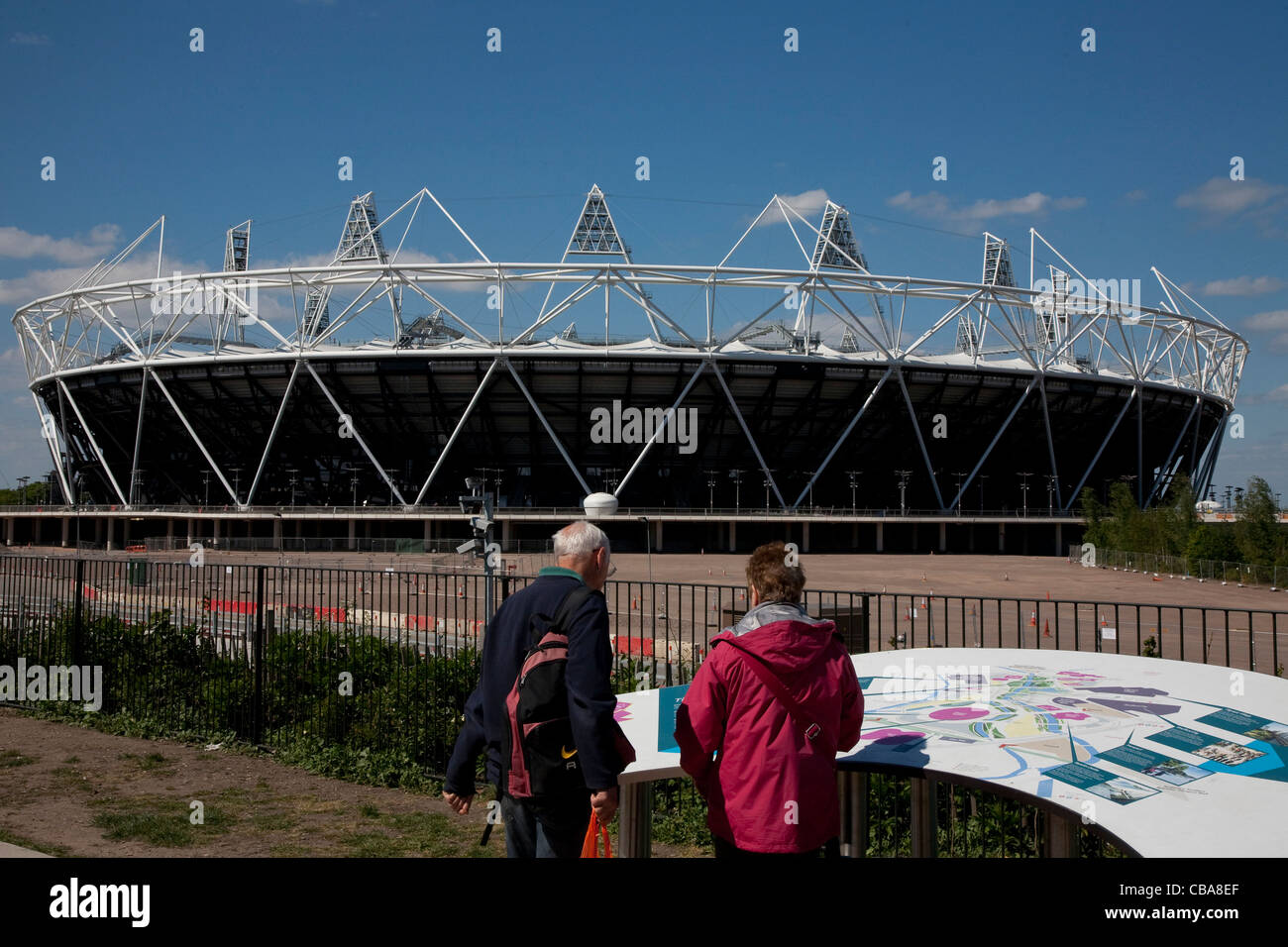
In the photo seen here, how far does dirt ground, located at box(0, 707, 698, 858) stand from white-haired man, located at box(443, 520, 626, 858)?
7.60ft

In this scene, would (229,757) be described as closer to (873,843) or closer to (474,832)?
(474,832)

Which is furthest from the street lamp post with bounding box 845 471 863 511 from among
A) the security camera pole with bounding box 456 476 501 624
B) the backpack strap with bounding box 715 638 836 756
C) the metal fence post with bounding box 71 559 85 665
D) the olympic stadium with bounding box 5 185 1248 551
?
the backpack strap with bounding box 715 638 836 756

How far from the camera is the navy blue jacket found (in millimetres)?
3184

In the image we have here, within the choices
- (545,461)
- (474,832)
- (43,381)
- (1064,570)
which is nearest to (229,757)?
(474,832)

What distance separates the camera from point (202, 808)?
6.27 metres

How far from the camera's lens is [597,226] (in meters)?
50.2

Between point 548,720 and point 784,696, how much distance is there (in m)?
0.86

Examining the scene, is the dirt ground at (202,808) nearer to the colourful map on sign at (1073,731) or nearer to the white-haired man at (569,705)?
the white-haired man at (569,705)

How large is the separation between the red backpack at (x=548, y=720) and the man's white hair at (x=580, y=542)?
21cm

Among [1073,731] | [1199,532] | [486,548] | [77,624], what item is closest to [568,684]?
[1073,731]

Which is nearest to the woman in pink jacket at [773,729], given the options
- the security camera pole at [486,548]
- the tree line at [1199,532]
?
the security camera pole at [486,548]

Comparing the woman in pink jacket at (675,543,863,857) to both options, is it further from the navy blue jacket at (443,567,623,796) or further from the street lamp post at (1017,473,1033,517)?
the street lamp post at (1017,473,1033,517)

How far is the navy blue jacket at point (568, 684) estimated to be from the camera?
3.18m

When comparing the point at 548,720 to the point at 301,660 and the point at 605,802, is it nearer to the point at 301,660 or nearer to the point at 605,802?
the point at 605,802
